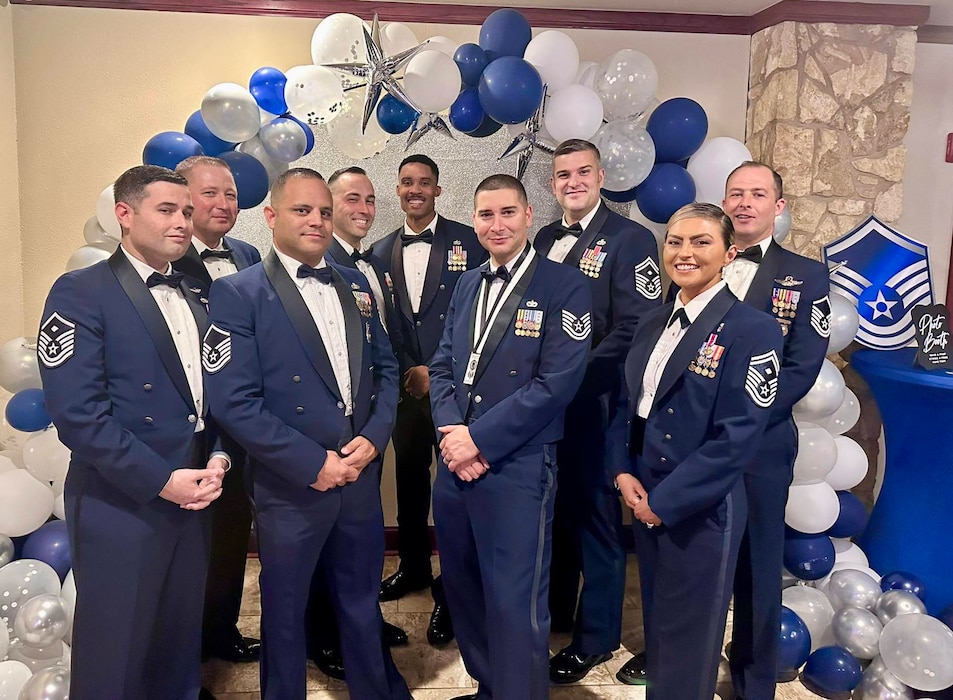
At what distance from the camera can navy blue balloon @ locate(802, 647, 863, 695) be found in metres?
3.15

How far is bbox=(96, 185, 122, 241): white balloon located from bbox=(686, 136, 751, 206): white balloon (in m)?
2.66

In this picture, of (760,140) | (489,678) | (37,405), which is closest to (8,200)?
(37,405)

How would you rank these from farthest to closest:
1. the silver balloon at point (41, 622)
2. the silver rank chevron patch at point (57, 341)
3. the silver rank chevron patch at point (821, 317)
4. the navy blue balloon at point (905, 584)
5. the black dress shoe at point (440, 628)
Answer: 1. the navy blue balloon at point (905, 584)
2. the black dress shoe at point (440, 628)
3. the silver rank chevron patch at point (821, 317)
4. the silver balloon at point (41, 622)
5. the silver rank chevron patch at point (57, 341)

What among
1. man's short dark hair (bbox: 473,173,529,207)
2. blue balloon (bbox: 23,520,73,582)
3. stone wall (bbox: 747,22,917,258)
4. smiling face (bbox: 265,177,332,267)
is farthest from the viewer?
stone wall (bbox: 747,22,917,258)

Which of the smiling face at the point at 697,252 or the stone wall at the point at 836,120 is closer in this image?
the smiling face at the point at 697,252

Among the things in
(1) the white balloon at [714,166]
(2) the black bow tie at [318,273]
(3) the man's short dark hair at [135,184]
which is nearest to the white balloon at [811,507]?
(1) the white balloon at [714,166]

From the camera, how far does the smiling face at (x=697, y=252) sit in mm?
2438

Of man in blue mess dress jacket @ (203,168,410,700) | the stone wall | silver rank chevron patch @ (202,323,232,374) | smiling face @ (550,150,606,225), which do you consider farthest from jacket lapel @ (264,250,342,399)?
the stone wall

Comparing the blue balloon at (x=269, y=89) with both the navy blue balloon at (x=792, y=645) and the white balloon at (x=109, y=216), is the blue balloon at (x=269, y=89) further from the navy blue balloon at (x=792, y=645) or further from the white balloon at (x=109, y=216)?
the navy blue balloon at (x=792, y=645)

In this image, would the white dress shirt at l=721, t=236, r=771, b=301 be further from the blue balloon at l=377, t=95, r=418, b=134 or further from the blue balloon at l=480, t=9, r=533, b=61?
the blue balloon at l=377, t=95, r=418, b=134

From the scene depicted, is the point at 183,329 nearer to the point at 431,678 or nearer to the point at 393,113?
the point at 393,113

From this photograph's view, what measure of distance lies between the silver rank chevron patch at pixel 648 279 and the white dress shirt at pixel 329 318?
1214 mm

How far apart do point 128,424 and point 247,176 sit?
1.39 meters

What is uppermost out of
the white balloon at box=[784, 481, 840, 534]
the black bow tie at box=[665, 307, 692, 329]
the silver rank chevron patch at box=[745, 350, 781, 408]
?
the black bow tie at box=[665, 307, 692, 329]
